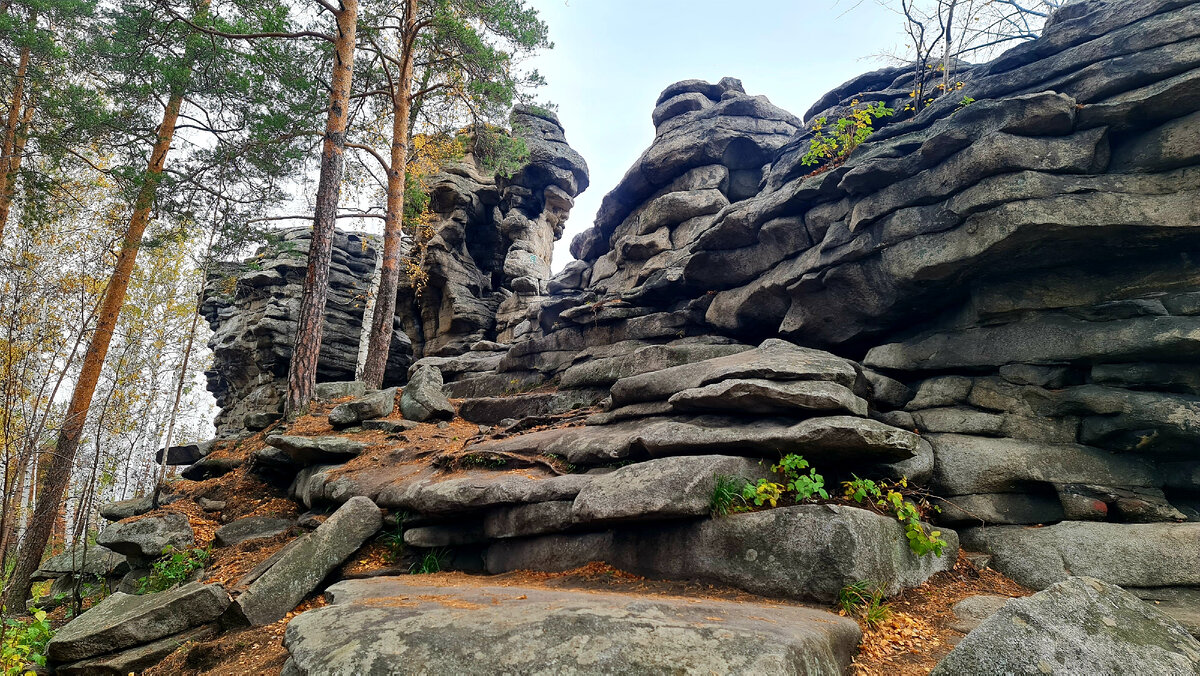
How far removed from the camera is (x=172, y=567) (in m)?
8.01

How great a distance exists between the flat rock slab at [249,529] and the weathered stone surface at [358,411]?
2.67 metres

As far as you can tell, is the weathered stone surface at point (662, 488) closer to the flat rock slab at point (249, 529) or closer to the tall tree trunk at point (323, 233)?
the flat rock slab at point (249, 529)

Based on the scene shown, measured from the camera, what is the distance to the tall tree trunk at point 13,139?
15.2 m

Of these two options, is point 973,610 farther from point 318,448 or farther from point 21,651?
point 318,448

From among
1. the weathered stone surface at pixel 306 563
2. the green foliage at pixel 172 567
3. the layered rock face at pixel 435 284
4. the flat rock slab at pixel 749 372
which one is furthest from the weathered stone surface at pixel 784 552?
the layered rock face at pixel 435 284

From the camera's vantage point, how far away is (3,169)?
15953 millimetres

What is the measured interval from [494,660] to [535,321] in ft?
55.6

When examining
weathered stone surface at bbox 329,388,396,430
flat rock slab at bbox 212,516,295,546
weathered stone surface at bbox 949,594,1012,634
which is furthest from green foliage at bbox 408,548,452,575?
weathered stone surface at bbox 949,594,1012,634

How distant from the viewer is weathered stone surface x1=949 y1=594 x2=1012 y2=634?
5113 mm

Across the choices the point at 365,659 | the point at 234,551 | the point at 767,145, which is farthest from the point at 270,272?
the point at 365,659

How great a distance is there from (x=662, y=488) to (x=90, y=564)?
→ 35.9 ft

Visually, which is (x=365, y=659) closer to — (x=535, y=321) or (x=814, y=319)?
(x=814, y=319)

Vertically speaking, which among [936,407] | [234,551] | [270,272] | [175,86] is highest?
[175,86]

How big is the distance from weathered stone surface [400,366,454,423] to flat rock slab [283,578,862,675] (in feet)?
27.4
